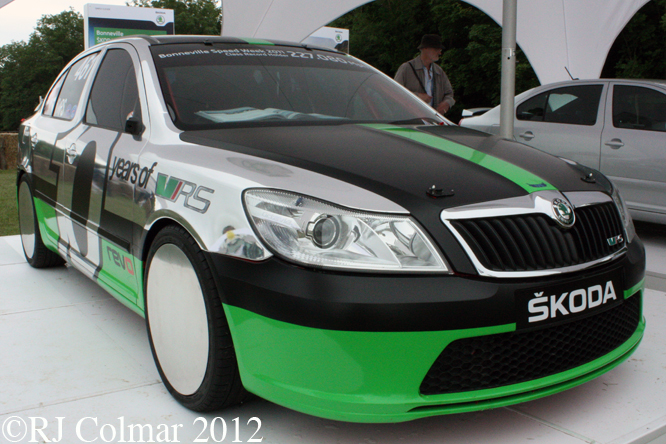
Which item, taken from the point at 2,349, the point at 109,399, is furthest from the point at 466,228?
the point at 2,349

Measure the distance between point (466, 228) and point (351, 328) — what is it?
464 millimetres

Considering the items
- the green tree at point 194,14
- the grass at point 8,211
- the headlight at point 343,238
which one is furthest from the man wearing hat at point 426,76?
the green tree at point 194,14

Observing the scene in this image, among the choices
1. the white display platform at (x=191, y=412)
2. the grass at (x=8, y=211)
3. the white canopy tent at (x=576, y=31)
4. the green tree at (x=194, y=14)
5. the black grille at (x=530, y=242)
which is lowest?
the grass at (x=8, y=211)

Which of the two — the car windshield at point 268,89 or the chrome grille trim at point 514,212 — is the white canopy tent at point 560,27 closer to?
the car windshield at point 268,89

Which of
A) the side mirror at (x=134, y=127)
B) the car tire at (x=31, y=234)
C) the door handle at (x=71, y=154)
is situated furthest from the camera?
the car tire at (x=31, y=234)

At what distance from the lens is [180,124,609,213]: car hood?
2.08m

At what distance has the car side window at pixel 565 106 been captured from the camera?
236 inches

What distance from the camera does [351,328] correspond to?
1853 millimetres

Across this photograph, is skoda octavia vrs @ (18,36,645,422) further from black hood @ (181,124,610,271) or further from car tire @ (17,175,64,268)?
car tire @ (17,175,64,268)

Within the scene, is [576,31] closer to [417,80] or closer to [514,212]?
[417,80]

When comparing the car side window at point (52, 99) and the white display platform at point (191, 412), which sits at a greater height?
the car side window at point (52, 99)

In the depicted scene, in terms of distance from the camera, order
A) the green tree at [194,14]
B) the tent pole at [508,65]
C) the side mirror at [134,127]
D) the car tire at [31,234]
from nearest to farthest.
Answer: the side mirror at [134,127]
the car tire at [31,234]
the tent pole at [508,65]
the green tree at [194,14]

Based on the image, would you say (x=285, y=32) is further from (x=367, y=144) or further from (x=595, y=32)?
(x=367, y=144)

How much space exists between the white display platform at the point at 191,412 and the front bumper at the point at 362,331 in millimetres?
317
